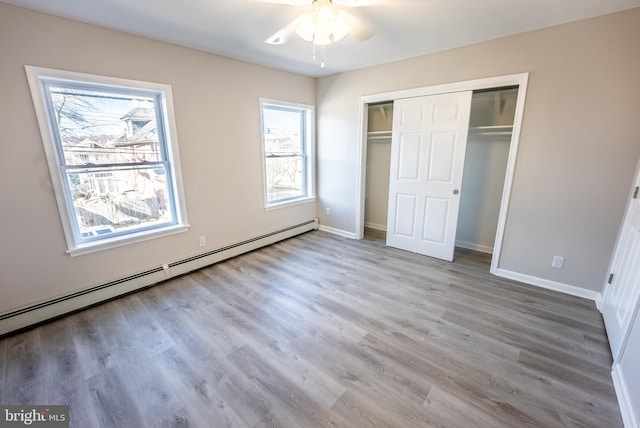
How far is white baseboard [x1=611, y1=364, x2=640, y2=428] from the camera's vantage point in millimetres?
1376

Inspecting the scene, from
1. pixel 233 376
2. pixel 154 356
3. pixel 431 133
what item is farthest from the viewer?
pixel 431 133

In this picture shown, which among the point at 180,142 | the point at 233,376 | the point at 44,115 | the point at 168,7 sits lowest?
the point at 233,376

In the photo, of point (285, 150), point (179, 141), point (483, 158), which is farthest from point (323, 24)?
point (483, 158)

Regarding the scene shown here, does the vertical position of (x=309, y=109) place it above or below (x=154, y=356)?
above

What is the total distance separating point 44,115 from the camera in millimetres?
2096

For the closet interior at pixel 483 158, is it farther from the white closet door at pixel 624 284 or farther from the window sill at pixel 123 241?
the window sill at pixel 123 241

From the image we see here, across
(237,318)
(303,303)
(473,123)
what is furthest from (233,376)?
(473,123)

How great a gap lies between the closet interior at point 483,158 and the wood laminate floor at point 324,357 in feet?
3.38

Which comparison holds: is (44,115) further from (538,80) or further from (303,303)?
(538,80)

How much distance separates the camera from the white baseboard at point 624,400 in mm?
1376

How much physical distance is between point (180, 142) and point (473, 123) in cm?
368

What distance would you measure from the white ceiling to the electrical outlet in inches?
84.8

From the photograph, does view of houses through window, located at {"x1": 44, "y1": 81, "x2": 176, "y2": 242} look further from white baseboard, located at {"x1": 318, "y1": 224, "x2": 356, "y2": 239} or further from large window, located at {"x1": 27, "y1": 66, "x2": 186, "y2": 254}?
white baseboard, located at {"x1": 318, "y1": 224, "x2": 356, "y2": 239}

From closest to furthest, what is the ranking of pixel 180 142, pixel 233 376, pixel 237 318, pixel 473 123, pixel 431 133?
pixel 233 376
pixel 237 318
pixel 180 142
pixel 431 133
pixel 473 123
